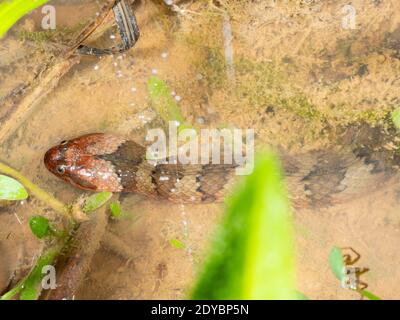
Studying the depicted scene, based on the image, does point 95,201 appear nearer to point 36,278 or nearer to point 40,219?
point 40,219

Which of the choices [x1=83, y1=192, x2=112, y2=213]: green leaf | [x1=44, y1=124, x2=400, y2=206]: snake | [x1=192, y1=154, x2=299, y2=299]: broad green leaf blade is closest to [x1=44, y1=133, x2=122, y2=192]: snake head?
[x1=44, y1=124, x2=400, y2=206]: snake

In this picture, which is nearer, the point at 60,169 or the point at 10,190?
the point at 10,190

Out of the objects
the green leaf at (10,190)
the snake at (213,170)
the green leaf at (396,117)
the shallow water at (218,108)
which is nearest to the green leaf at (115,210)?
the shallow water at (218,108)

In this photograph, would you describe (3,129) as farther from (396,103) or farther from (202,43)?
(396,103)

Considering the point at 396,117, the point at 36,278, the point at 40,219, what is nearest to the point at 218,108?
the point at 396,117

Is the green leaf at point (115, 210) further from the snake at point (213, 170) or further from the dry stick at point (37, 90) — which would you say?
the dry stick at point (37, 90)

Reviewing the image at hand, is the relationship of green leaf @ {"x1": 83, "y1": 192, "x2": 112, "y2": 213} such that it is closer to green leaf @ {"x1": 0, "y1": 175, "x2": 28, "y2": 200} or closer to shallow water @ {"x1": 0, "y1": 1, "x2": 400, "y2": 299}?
shallow water @ {"x1": 0, "y1": 1, "x2": 400, "y2": 299}
